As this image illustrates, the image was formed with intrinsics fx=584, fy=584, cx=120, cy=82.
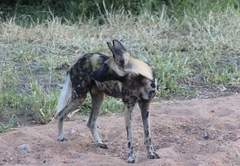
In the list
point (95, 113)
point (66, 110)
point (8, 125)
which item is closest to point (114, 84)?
point (95, 113)

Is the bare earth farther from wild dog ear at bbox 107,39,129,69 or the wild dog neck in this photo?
wild dog ear at bbox 107,39,129,69

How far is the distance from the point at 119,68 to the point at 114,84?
1.19 ft

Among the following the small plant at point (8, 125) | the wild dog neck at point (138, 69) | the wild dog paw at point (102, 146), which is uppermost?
the wild dog neck at point (138, 69)

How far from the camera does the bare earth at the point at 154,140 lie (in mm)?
4407

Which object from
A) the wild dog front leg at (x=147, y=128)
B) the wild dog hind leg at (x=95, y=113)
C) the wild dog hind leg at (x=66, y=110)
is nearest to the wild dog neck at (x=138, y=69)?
the wild dog front leg at (x=147, y=128)

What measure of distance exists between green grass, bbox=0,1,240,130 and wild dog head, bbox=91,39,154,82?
1.58m

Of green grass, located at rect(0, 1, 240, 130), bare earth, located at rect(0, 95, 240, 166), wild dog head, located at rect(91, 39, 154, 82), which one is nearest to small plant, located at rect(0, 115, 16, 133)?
green grass, located at rect(0, 1, 240, 130)

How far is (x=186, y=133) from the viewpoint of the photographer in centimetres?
518

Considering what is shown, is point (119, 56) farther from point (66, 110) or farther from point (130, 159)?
A: point (66, 110)

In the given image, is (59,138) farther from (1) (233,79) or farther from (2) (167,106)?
(1) (233,79)

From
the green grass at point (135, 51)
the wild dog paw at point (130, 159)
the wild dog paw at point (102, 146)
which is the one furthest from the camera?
the green grass at point (135, 51)

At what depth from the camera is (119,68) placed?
4199mm

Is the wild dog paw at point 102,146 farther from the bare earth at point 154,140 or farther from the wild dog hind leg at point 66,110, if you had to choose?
the wild dog hind leg at point 66,110

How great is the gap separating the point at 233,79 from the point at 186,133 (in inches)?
73.9
